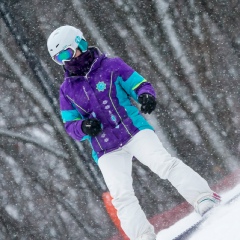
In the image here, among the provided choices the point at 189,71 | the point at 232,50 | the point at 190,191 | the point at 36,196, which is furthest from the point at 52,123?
the point at 190,191

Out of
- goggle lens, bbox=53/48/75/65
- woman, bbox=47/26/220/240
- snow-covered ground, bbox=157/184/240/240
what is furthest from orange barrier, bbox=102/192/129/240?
goggle lens, bbox=53/48/75/65

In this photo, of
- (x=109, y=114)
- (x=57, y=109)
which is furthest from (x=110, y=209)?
(x=109, y=114)

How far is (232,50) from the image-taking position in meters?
6.80

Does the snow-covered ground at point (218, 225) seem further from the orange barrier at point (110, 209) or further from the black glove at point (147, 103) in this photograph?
the orange barrier at point (110, 209)

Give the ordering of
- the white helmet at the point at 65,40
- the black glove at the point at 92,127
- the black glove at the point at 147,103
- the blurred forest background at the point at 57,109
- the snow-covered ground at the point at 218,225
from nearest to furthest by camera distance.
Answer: the snow-covered ground at the point at 218,225 → the black glove at the point at 147,103 → the black glove at the point at 92,127 → the white helmet at the point at 65,40 → the blurred forest background at the point at 57,109

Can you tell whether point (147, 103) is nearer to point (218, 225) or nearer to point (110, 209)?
point (218, 225)

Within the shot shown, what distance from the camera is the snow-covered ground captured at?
2.59m

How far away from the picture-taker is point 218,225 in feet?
9.27

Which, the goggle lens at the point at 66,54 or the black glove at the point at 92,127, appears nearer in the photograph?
the black glove at the point at 92,127

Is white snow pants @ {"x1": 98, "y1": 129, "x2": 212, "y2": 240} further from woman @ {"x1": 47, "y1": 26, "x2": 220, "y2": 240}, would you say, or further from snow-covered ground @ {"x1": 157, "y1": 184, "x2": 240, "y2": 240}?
snow-covered ground @ {"x1": 157, "y1": 184, "x2": 240, "y2": 240}

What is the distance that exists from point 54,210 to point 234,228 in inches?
200

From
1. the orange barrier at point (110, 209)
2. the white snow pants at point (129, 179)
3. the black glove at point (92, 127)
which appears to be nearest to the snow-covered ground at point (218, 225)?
the white snow pants at point (129, 179)

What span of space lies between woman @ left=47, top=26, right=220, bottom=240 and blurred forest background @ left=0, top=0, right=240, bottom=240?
2661mm

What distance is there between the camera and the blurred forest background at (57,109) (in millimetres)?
6520
